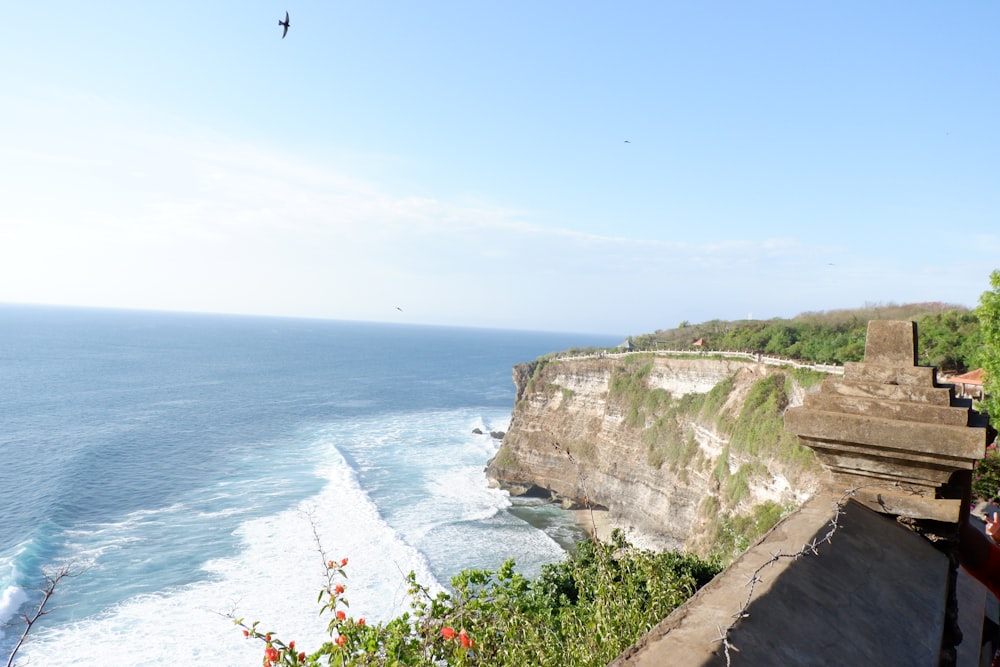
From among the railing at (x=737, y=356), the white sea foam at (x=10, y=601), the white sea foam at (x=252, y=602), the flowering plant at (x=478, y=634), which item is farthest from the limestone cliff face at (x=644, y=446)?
the white sea foam at (x=10, y=601)

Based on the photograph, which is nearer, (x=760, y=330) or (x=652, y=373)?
(x=652, y=373)

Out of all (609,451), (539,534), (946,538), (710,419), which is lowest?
(539,534)

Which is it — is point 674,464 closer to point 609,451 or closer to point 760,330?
point 609,451

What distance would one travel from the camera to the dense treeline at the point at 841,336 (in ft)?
117

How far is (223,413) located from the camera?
6297 centimetres

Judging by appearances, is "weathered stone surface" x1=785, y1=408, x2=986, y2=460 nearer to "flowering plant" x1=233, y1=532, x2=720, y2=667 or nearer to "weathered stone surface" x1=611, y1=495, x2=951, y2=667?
"weathered stone surface" x1=611, y1=495, x2=951, y2=667

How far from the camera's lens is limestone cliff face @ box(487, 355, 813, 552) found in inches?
1266

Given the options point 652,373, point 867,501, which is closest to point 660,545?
point 652,373

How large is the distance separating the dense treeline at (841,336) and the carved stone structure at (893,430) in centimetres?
2630

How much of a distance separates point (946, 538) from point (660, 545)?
33890 millimetres

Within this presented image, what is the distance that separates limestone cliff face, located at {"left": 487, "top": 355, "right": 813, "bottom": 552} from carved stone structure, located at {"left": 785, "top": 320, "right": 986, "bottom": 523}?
975 inches

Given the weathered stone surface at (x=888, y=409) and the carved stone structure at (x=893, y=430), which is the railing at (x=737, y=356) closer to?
the carved stone structure at (x=893, y=430)

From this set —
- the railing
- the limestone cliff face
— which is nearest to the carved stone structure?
the railing

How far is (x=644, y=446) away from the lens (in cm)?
4012
